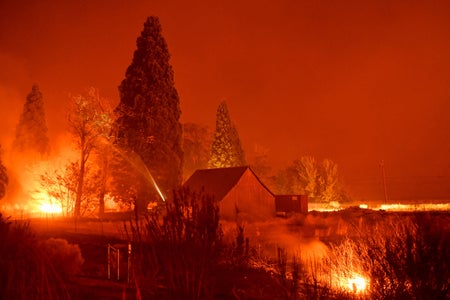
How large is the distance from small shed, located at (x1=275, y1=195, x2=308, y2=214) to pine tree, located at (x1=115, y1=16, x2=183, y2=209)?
638 inches

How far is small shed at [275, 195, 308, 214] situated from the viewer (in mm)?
48031

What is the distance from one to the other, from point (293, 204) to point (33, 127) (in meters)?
33.0

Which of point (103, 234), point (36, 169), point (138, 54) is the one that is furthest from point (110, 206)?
point (103, 234)

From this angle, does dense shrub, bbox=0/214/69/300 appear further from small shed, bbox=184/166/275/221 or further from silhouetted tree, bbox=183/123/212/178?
silhouetted tree, bbox=183/123/212/178

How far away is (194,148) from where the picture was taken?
2763 inches

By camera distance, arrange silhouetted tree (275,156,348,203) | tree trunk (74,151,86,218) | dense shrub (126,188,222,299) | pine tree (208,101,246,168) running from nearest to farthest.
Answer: dense shrub (126,188,222,299), tree trunk (74,151,86,218), pine tree (208,101,246,168), silhouetted tree (275,156,348,203)

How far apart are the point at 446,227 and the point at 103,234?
1738 cm

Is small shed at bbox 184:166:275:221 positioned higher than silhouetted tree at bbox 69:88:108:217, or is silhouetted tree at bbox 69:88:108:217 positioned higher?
silhouetted tree at bbox 69:88:108:217

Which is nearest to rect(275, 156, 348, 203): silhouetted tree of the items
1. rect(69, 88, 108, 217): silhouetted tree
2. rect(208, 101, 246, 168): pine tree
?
rect(208, 101, 246, 168): pine tree

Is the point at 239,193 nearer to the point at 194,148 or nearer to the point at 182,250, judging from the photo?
the point at 194,148

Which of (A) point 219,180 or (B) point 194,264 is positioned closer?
(B) point 194,264

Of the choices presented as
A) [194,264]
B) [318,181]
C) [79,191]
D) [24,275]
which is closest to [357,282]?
[194,264]

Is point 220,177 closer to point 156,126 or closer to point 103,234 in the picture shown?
point 156,126

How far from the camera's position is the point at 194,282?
218 inches
